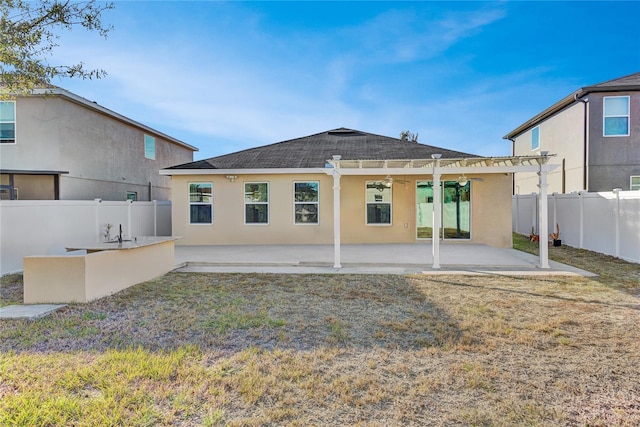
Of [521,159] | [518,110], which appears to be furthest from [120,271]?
[518,110]

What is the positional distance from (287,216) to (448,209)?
5.93m

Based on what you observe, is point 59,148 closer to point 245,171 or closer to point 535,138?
point 245,171

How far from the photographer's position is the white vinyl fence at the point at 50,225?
8.26 metres

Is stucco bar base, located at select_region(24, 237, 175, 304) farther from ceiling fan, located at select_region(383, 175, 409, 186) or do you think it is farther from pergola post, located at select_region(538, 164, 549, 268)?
pergola post, located at select_region(538, 164, 549, 268)

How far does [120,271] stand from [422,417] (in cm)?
629

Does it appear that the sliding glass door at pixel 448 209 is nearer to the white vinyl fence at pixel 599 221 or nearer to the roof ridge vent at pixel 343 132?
the white vinyl fence at pixel 599 221

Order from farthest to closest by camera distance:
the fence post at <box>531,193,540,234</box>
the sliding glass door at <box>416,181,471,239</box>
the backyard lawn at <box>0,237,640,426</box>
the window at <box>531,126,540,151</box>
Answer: the window at <box>531,126,540,151</box>, the fence post at <box>531,193,540,234</box>, the sliding glass door at <box>416,181,471,239</box>, the backyard lawn at <box>0,237,640,426</box>

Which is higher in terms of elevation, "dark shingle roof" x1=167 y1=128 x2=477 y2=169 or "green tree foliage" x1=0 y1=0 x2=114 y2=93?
"green tree foliage" x1=0 y1=0 x2=114 y2=93

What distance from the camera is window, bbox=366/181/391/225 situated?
13047 millimetres

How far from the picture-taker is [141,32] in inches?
403

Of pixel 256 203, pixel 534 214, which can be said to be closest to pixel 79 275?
pixel 256 203

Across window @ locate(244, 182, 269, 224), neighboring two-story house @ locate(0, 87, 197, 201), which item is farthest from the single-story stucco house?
neighboring two-story house @ locate(0, 87, 197, 201)

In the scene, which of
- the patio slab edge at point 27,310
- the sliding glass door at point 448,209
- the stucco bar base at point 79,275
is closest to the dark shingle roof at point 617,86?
the sliding glass door at point 448,209

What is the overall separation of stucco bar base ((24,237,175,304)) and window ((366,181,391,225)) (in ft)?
26.7
